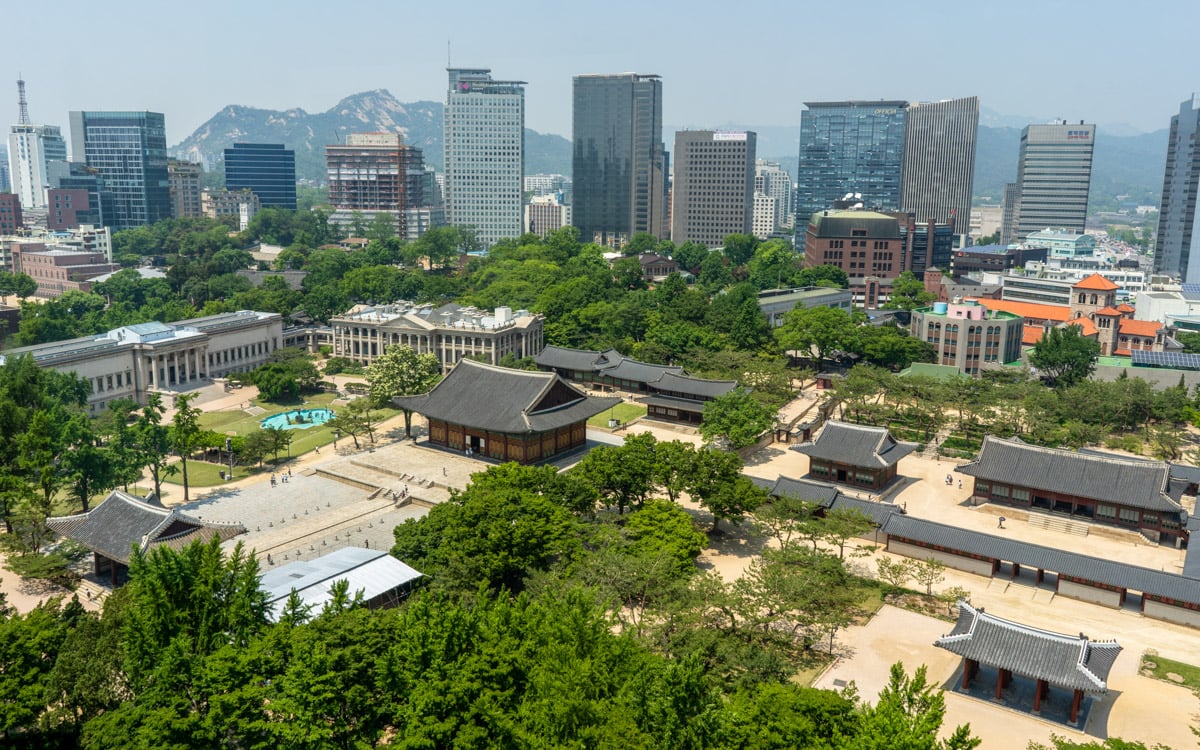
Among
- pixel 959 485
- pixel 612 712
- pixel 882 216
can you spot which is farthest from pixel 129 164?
pixel 612 712

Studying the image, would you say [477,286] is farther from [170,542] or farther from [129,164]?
[129,164]

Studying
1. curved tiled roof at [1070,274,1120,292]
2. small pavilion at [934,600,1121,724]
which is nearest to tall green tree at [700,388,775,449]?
small pavilion at [934,600,1121,724]

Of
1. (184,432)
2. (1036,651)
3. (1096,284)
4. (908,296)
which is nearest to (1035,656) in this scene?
(1036,651)

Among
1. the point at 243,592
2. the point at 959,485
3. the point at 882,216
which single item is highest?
the point at 882,216

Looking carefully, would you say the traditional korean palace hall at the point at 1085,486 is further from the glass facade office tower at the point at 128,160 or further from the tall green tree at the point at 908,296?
the glass facade office tower at the point at 128,160

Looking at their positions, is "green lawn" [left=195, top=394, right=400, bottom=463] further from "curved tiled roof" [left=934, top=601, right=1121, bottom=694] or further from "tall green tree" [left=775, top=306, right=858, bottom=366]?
"curved tiled roof" [left=934, top=601, right=1121, bottom=694]
